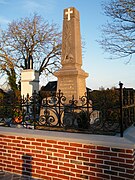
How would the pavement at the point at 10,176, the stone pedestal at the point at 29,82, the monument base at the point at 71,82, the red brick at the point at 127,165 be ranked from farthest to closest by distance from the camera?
the stone pedestal at the point at 29,82
the monument base at the point at 71,82
the pavement at the point at 10,176
the red brick at the point at 127,165

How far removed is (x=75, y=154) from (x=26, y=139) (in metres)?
1.02

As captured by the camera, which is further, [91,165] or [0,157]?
[0,157]

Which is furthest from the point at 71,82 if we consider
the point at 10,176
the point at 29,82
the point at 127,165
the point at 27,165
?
the point at 29,82

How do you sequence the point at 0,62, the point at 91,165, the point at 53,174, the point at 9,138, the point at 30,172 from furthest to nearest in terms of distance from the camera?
the point at 0,62, the point at 9,138, the point at 30,172, the point at 53,174, the point at 91,165

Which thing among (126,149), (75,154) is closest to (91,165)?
(75,154)

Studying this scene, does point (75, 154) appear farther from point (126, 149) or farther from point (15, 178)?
point (15, 178)

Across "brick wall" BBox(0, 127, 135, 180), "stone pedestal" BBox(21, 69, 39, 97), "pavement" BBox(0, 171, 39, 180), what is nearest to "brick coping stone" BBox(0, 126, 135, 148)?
"brick wall" BBox(0, 127, 135, 180)

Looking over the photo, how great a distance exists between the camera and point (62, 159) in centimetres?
305

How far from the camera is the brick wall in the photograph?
265 centimetres

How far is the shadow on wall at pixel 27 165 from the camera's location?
132 inches

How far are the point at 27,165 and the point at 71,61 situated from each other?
3913 mm

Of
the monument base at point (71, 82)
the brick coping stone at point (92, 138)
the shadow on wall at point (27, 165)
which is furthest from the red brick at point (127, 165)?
the monument base at point (71, 82)

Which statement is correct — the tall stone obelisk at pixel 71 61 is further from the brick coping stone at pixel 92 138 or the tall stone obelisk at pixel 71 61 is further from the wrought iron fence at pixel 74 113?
the brick coping stone at pixel 92 138

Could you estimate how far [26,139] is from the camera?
3.42 m
